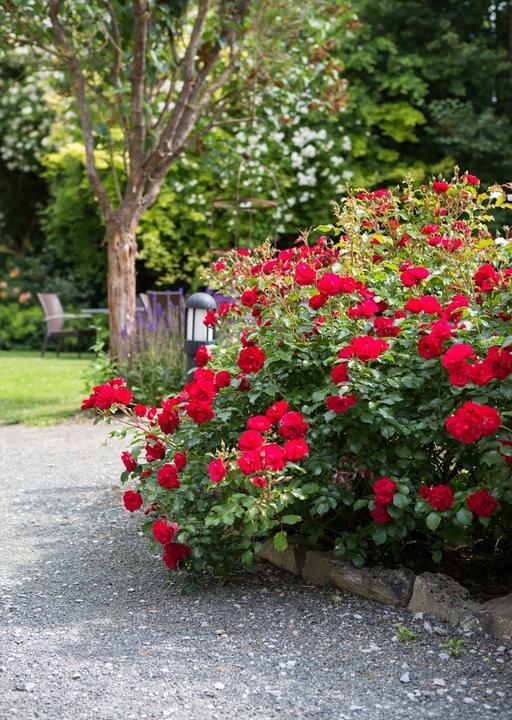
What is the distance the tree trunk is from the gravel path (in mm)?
3676

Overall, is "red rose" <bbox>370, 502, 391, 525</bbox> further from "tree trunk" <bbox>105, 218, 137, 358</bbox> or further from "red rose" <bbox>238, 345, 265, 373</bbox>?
"tree trunk" <bbox>105, 218, 137, 358</bbox>

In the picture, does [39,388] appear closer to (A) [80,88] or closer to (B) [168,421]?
(A) [80,88]

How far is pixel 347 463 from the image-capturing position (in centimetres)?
280

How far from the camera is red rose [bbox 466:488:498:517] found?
8.16ft

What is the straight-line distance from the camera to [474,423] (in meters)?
2.27

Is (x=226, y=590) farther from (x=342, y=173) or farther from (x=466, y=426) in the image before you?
(x=342, y=173)

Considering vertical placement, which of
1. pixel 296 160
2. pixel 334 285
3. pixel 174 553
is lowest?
pixel 174 553

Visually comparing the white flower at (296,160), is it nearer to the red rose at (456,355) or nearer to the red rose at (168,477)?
the red rose at (168,477)

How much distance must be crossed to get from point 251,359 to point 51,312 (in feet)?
31.8

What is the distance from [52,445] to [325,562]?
3073mm

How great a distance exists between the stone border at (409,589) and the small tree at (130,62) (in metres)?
4.19

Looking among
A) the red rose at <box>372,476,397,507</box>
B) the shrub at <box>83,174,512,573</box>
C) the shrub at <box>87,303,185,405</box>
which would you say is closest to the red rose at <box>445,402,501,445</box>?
the shrub at <box>83,174,512,573</box>

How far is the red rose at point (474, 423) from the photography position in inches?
Answer: 89.4

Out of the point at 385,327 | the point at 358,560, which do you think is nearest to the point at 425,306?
the point at 385,327
